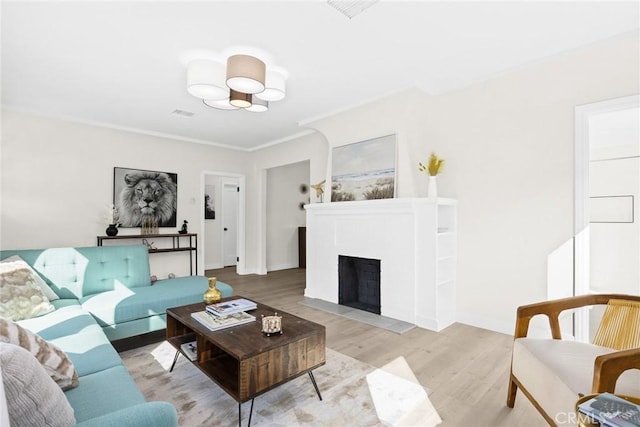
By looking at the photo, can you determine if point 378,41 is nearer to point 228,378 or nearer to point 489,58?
point 489,58

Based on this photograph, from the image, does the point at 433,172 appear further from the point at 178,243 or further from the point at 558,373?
the point at 178,243

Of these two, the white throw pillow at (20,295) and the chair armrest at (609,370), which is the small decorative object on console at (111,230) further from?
the chair armrest at (609,370)

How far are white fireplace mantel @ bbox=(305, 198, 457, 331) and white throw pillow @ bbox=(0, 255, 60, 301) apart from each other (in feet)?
9.97

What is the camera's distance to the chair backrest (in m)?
1.69

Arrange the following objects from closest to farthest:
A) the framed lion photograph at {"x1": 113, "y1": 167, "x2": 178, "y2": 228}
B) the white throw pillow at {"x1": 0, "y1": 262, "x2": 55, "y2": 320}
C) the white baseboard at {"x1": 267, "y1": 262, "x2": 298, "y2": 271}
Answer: the white throw pillow at {"x1": 0, "y1": 262, "x2": 55, "y2": 320}
the framed lion photograph at {"x1": 113, "y1": 167, "x2": 178, "y2": 228}
the white baseboard at {"x1": 267, "y1": 262, "x2": 298, "y2": 271}

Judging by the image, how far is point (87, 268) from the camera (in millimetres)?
3096

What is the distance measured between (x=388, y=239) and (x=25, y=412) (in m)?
3.22

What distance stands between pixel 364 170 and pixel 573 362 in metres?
2.88

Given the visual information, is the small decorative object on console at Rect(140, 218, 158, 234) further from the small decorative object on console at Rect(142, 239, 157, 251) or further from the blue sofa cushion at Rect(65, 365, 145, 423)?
the blue sofa cushion at Rect(65, 365, 145, 423)

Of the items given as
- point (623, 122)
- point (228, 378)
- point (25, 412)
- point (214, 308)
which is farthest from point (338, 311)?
point (623, 122)

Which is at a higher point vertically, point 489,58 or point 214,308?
point 489,58

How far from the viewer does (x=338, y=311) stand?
388 cm

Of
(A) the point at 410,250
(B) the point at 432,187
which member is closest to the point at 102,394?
(A) the point at 410,250

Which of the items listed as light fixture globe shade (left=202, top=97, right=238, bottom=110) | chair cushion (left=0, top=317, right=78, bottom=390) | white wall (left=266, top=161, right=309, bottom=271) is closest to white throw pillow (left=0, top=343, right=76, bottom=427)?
chair cushion (left=0, top=317, right=78, bottom=390)
